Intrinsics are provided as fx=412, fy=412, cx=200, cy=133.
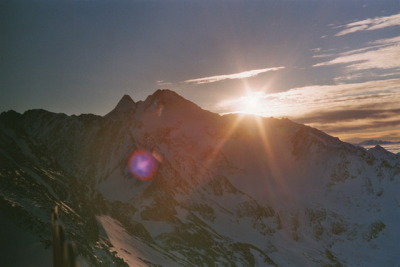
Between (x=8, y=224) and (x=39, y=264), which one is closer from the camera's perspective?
(x=39, y=264)

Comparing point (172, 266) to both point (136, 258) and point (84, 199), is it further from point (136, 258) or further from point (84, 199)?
point (84, 199)

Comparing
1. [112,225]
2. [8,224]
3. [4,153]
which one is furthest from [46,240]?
[112,225]

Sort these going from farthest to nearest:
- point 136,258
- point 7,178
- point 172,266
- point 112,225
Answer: point 172,266
point 112,225
point 136,258
point 7,178

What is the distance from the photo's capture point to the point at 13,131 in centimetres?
9962

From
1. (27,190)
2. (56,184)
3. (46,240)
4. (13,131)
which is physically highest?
(13,131)

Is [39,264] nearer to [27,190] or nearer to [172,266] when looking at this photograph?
[27,190]

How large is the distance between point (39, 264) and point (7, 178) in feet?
82.4

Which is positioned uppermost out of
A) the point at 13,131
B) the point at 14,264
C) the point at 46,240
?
the point at 13,131

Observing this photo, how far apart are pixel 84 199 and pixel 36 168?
21275 mm

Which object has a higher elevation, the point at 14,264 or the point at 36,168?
the point at 36,168

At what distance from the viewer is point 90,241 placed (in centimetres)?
7700

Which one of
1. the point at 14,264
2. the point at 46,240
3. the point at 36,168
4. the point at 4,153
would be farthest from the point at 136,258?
the point at 14,264

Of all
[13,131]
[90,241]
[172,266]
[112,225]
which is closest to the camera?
[90,241]

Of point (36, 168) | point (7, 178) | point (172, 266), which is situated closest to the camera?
point (7, 178)
